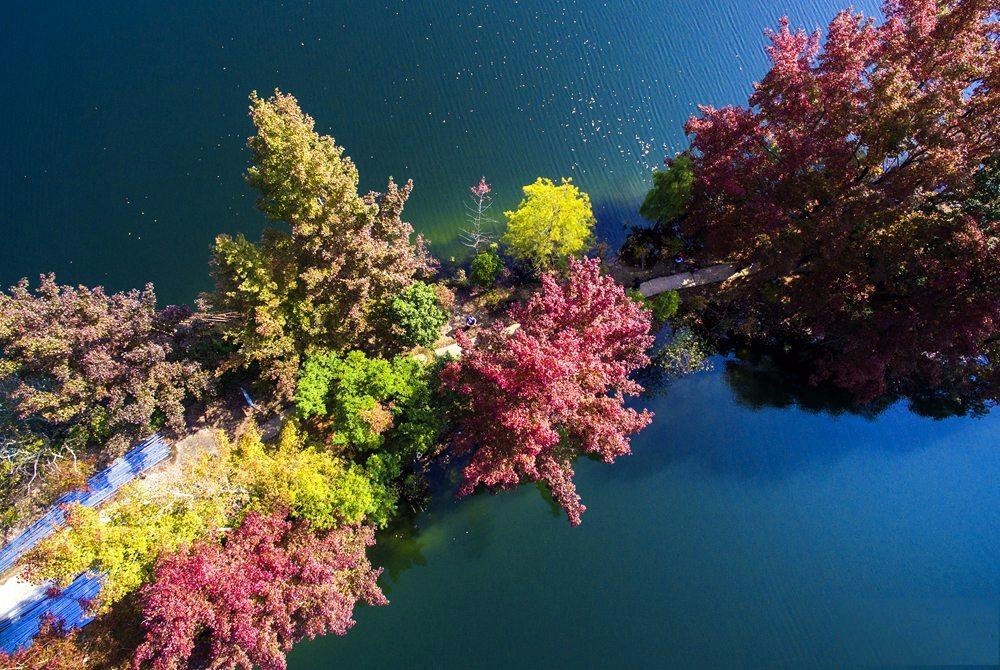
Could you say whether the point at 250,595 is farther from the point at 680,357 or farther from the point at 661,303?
the point at 680,357

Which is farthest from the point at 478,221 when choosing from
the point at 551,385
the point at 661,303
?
the point at 551,385

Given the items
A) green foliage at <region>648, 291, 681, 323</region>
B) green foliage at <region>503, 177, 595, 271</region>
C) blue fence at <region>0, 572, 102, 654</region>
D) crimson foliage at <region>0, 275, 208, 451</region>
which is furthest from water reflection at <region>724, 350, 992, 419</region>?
blue fence at <region>0, 572, 102, 654</region>

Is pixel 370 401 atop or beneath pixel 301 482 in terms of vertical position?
atop

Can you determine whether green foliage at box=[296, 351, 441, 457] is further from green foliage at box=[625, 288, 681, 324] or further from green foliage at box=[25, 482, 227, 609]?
green foliage at box=[625, 288, 681, 324]

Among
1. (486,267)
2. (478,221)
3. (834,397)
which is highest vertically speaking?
(478,221)

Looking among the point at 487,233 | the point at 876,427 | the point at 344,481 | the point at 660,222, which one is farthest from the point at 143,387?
the point at 876,427

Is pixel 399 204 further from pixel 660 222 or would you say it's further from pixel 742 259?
pixel 742 259
